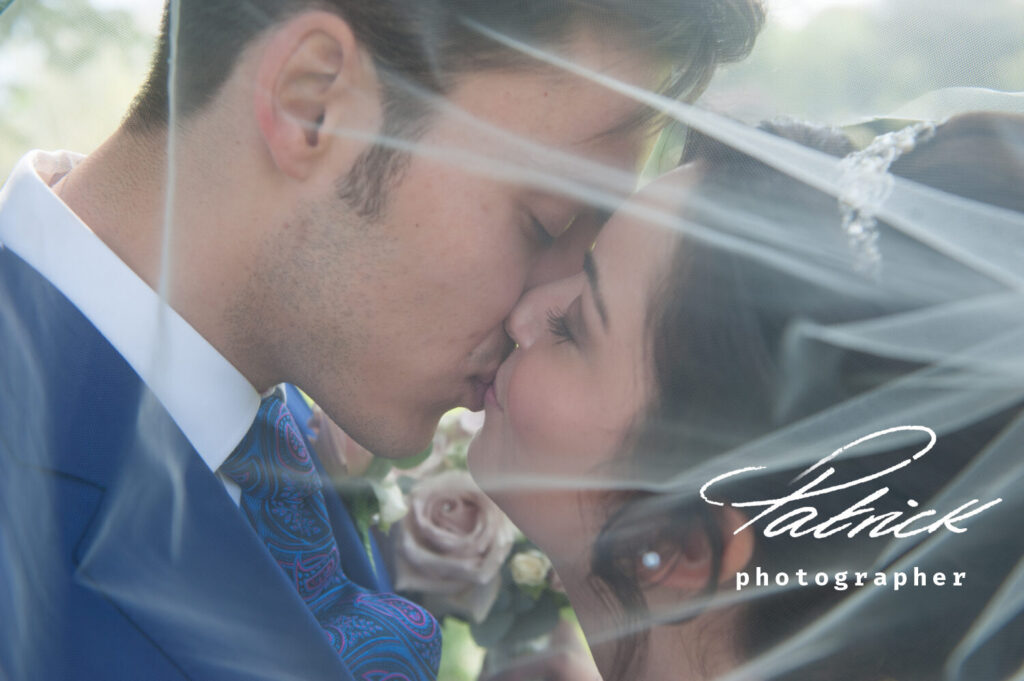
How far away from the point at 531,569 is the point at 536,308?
0.77m

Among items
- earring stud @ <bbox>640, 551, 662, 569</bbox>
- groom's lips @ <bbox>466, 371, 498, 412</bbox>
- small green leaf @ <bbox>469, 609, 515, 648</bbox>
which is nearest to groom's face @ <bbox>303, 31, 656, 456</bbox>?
groom's lips @ <bbox>466, 371, 498, 412</bbox>

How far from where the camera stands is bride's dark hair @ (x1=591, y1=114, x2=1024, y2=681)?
1.41 meters

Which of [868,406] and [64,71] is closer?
[868,406]

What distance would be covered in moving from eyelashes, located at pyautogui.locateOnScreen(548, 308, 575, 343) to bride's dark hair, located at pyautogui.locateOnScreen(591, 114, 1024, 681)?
224 millimetres

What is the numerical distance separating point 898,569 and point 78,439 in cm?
160

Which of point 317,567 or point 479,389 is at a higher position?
point 479,389

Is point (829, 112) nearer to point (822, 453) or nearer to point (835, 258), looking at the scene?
point (835, 258)

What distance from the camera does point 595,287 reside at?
174 centimetres

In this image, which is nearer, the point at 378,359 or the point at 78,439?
the point at 78,439

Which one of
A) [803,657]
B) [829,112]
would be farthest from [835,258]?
[803,657]

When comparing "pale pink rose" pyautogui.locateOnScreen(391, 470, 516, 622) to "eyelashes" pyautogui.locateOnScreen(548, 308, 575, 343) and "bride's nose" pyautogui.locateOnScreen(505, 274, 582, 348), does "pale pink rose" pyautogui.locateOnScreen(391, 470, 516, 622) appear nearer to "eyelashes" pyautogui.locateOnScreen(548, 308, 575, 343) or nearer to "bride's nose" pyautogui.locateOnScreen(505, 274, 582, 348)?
"bride's nose" pyautogui.locateOnScreen(505, 274, 582, 348)

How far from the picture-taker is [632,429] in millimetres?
1689

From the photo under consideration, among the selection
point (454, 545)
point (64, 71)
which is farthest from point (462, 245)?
point (64, 71)

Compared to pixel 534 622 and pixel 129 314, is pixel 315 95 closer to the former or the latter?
pixel 129 314
